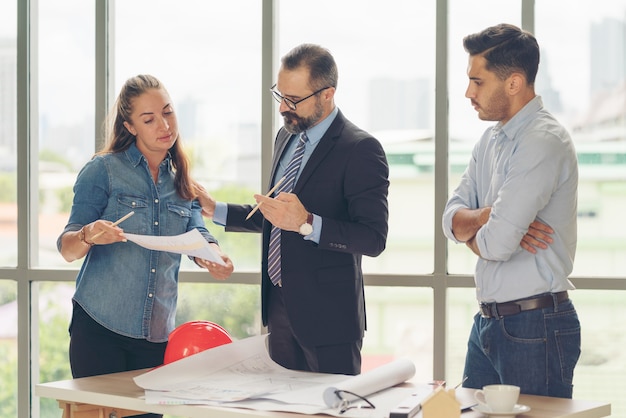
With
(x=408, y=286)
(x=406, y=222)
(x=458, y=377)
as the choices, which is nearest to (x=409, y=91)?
(x=406, y=222)

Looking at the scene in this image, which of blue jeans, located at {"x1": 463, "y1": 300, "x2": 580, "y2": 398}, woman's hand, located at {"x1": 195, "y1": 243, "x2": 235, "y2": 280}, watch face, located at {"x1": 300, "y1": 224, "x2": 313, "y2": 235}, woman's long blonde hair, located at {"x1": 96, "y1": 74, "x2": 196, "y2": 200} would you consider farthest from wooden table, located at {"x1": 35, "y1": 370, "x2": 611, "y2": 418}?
woman's long blonde hair, located at {"x1": 96, "y1": 74, "x2": 196, "y2": 200}

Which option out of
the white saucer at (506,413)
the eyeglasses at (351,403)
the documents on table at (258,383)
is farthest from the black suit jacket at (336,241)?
the white saucer at (506,413)

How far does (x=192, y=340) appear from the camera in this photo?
8.62 ft

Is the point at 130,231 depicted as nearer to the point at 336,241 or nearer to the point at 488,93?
the point at 336,241

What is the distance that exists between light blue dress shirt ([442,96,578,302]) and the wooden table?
0.43 m

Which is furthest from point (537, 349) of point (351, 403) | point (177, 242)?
point (177, 242)

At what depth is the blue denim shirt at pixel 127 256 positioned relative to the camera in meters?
2.97

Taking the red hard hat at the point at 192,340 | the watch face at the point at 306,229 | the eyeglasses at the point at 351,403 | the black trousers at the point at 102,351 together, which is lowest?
the black trousers at the point at 102,351

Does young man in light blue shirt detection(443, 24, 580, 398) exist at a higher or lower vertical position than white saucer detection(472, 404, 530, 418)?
higher

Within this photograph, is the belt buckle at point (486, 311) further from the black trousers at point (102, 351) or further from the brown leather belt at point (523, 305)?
the black trousers at point (102, 351)

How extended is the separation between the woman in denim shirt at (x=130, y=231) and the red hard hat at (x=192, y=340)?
14.2 inches

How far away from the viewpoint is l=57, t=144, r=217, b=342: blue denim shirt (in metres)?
2.97

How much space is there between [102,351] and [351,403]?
1150mm

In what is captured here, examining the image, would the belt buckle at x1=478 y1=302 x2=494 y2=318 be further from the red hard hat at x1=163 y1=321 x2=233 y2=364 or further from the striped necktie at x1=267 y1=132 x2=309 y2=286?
the red hard hat at x1=163 y1=321 x2=233 y2=364
